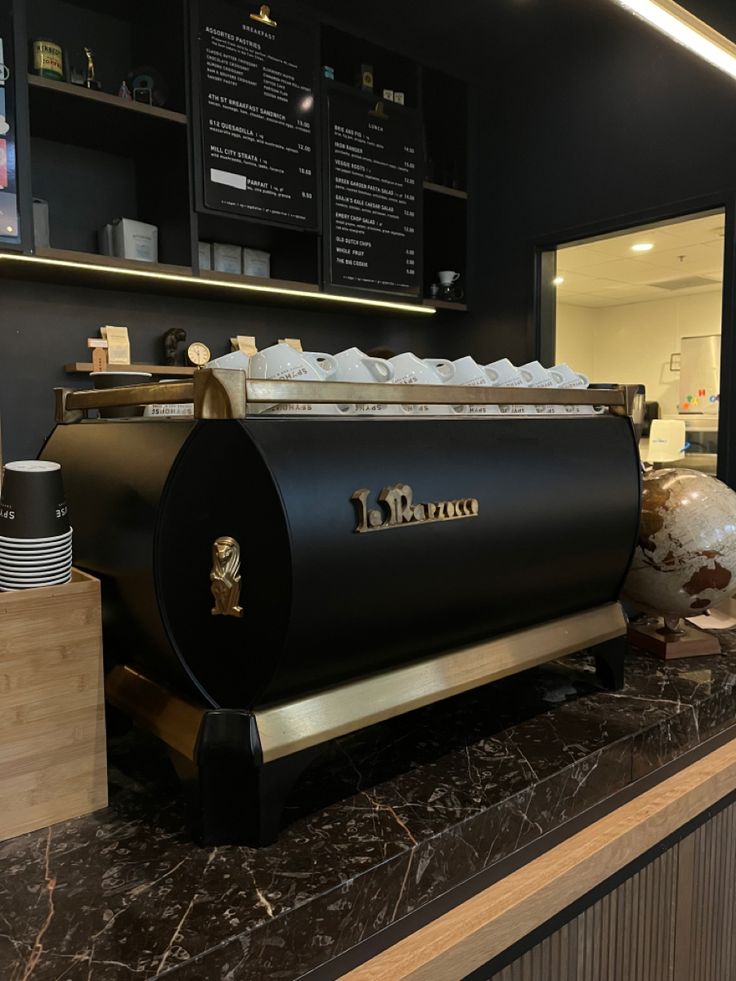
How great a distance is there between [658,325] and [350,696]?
27.3ft

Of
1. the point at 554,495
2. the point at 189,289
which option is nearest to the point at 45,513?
the point at 554,495

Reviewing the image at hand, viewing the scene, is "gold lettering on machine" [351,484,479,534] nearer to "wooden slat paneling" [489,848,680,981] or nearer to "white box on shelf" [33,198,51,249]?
"wooden slat paneling" [489,848,680,981]

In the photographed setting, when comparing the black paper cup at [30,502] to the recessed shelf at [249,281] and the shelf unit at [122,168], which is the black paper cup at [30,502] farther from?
the recessed shelf at [249,281]

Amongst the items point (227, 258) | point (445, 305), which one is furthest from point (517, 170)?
point (227, 258)

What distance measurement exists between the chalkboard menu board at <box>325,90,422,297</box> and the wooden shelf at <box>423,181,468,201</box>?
11 centimetres

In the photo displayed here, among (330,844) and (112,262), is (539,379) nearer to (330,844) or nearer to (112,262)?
(330,844)

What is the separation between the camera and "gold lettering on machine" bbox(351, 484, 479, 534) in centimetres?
69

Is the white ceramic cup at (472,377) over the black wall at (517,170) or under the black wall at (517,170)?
under

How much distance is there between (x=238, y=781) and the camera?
2.18 ft

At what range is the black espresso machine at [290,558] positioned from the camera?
0.65m

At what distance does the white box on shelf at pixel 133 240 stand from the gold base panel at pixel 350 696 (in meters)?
2.04

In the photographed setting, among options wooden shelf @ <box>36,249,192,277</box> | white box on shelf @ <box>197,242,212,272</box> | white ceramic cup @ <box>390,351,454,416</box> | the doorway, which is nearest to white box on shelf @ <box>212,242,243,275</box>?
white box on shelf @ <box>197,242,212,272</box>

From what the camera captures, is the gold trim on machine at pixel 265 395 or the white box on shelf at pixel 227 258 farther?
the white box on shelf at pixel 227 258

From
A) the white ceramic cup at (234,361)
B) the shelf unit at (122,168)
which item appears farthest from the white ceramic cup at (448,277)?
the white ceramic cup at (234,361)
